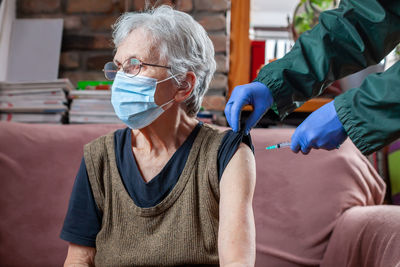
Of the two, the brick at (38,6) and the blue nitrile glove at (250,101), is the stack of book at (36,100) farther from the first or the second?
the blue nitrile glove at (250,101)

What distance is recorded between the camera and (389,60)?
2.59m

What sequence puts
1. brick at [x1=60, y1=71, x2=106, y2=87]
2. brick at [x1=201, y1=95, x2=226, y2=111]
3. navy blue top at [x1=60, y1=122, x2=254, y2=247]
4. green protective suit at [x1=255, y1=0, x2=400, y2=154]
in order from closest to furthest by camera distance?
1. green protective suit at [x1=255, y1=0, x2=400, y2=154]
2. navy blue top at [x1=60, y1=122, x2=254, y2=247]
3. brick at [x1=201, y1=95, x2=226, y2=111]
4. brick at [x1=60, y1=71, x2=106, y2=87]

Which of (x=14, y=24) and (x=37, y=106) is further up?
(x=14, y=24)

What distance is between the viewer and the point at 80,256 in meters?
1.28

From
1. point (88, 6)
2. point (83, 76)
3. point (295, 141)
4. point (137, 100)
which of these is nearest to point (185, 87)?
point (137, 100)

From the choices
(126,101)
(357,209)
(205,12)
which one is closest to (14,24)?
(205,12)

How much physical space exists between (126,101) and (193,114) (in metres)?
0.22

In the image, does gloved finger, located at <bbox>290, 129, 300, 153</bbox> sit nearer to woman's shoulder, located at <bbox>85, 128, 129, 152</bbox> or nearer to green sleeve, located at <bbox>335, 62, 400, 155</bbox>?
green sleeve, located at <bbox>335, 62, 400, 155</bbox>

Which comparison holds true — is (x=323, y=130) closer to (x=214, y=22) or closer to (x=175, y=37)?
(x=175, y=37)

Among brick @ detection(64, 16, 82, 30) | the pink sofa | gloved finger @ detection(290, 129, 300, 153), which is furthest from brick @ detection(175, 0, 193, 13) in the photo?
gloved finger @ detection(290, 129, 300, 153)

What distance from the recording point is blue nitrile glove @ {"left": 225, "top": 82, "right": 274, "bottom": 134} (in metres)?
1.13

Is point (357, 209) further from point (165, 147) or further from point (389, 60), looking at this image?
point (389, 60)

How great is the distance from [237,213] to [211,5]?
148cm

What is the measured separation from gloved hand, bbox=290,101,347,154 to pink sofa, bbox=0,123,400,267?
1.85 ft
